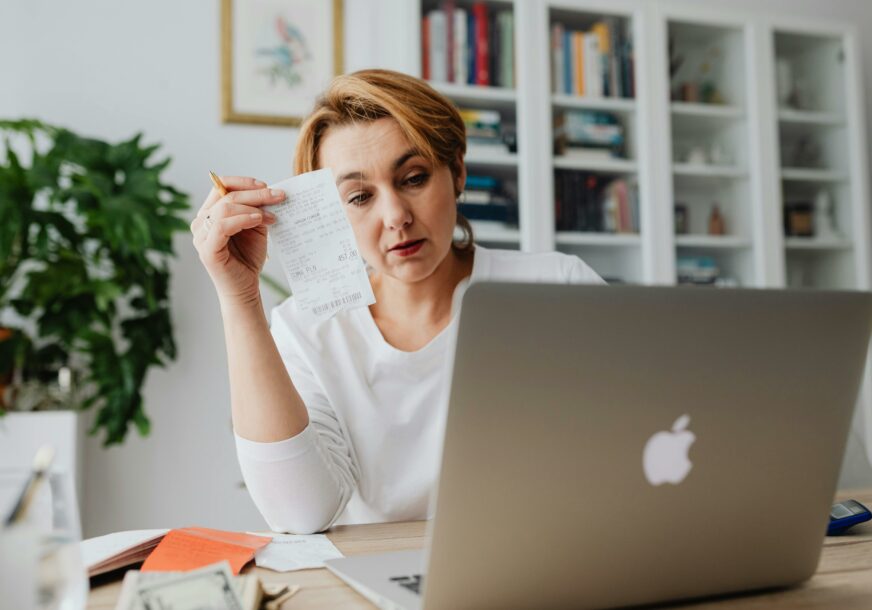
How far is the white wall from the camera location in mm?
2627

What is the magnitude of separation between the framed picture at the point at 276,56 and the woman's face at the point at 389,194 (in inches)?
62.3

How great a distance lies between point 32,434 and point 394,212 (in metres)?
1.51

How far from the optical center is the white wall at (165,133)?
263 cm

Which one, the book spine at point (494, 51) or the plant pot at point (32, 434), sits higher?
the book spine at point (494, 51)

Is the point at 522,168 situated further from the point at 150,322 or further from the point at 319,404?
the point at 319,404

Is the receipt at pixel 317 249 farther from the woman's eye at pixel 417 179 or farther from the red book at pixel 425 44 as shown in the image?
the red book at pixel 425 44

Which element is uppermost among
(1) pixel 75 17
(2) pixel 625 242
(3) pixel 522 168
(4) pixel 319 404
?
(1) pixel 75 17

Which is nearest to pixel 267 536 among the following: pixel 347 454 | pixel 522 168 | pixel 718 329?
pixel 347 454

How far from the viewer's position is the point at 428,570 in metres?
0.55

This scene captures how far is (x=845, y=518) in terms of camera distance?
3.17 ft

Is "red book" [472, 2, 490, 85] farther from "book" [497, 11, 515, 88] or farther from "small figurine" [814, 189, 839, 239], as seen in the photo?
"small figurine" [814, 189, 839, 239]

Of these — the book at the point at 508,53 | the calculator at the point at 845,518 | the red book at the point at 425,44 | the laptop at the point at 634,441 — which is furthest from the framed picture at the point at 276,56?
the laptop at the point at 634,441

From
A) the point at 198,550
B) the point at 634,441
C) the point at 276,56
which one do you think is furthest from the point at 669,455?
the point at 276,56

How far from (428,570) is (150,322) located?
2128mm
